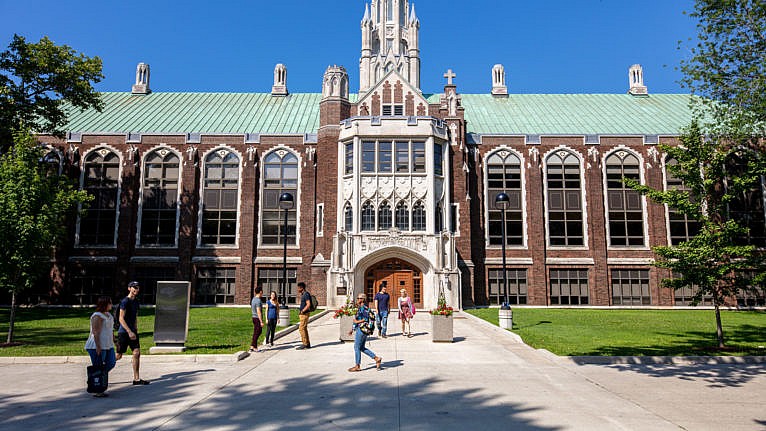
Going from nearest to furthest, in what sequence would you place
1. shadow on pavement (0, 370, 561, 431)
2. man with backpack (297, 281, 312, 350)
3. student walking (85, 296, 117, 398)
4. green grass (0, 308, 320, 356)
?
shadow on pavement (0, 370, 561, 431) → student walking (85, 296, 117, 398) → green grass (0, 308, 320, 356) → man with backpack (297, 281, 312, 350)

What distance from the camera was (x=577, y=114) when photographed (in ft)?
125

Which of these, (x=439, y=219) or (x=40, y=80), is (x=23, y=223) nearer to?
(x=40, y=80)

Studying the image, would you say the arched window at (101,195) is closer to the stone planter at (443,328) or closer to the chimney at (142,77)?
the chimney at (142,77)

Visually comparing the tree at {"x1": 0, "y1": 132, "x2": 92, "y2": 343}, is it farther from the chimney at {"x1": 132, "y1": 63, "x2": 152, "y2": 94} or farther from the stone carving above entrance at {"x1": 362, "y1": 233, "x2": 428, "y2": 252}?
the chimney at {"x1": 132, "y1": 63, "x2": 152, "y2": 94}

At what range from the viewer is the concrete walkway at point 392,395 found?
6.69m

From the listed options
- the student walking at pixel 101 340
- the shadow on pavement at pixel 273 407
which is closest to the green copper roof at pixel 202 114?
the student walking at pixel 101 340

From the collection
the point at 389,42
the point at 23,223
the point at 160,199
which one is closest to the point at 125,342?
the point at 23,223

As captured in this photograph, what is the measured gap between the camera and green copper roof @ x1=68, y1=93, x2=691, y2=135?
116 feet

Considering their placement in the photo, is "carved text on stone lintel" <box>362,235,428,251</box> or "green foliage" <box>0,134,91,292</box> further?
"carved text on stone lintel" <box>362,235,428,251</box>

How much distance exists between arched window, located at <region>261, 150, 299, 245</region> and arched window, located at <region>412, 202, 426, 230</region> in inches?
323

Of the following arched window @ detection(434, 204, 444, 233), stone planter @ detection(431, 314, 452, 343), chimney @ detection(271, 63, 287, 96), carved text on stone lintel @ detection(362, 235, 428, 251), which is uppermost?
chimney @ detection(271, 63, 287, 96)

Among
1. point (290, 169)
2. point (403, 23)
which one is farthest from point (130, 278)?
point (403, 23)

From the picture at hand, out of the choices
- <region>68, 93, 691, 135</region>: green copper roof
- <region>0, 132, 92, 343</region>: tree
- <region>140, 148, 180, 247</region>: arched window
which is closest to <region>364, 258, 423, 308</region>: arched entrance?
<region>68, 93, 691, 135</region>: green copper roof

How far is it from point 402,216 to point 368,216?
79.8 inches
